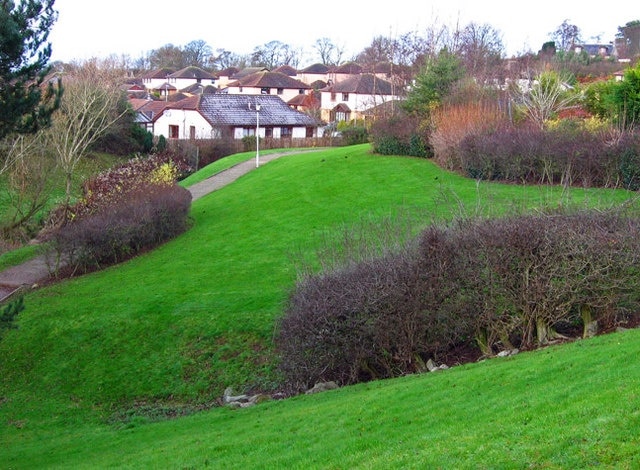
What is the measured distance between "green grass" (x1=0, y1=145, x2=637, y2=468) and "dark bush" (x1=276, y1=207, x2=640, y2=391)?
1.41m

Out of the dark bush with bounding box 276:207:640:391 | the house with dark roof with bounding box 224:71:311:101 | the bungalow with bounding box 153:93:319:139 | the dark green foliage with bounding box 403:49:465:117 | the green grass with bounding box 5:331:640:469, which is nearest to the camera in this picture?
the green grass with bounding box 5:331:640:469

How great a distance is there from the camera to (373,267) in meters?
14.4

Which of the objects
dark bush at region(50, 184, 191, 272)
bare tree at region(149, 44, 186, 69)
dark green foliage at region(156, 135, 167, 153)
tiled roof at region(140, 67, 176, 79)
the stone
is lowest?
the stone

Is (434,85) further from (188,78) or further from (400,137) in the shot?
(188,78)

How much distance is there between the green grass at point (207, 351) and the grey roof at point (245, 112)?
100 feet

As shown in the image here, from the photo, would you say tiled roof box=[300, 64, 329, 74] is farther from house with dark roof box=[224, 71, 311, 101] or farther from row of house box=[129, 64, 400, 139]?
house with dark roof box=[224, 71, 311, 101]

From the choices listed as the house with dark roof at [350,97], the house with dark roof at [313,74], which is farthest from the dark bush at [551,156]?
the house with dark roof at [313,74]

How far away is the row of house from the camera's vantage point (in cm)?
6334

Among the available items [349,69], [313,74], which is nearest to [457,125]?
[349,69]

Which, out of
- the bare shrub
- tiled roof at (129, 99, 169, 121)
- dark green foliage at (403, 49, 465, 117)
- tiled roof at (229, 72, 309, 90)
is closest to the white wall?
tiled roof at (129, 99, 169, 121)

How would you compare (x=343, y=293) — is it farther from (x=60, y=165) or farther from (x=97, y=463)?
(x=60, y=165)

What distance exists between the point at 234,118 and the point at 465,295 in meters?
51.8

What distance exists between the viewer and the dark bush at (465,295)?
13.3 m

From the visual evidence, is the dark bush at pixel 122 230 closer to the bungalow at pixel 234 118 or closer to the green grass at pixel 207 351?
the green grass at pixel 207 351
